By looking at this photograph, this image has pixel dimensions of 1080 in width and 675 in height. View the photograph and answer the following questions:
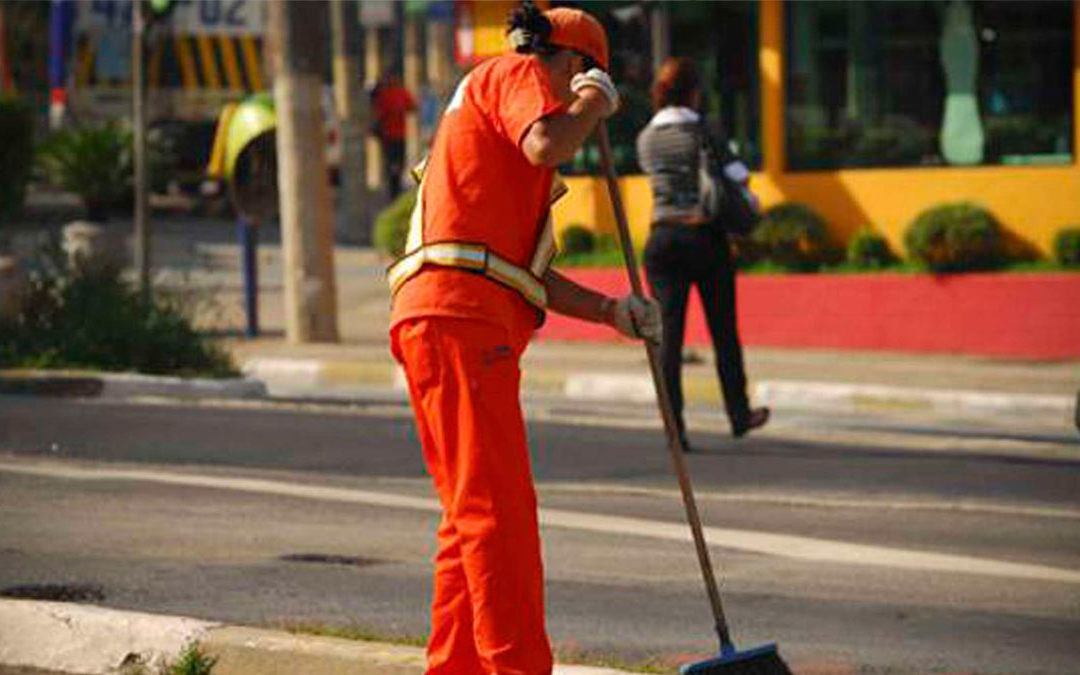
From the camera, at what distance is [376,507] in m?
10.7

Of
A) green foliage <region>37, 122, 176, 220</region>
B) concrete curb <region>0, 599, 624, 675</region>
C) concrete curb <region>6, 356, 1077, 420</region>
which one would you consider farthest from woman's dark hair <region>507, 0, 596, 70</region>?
green foliage <region>37, 122, 176, 220</region>

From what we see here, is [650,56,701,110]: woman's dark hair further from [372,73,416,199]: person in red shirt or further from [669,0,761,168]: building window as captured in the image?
[372,73,416,199]: person in red shirt

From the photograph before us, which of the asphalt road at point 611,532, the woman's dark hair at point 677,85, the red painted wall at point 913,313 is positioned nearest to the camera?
the asphalt road at point 611,532

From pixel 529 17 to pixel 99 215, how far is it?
20.7m

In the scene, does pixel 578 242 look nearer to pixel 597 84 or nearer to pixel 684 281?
pixel 684 281

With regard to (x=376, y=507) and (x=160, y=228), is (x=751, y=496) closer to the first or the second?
(x=376, y=507)

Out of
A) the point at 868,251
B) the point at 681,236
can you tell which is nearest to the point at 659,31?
the point at 868,251

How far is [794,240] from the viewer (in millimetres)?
19625

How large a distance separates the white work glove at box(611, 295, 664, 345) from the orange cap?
0.59 metres

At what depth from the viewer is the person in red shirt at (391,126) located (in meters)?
36.0

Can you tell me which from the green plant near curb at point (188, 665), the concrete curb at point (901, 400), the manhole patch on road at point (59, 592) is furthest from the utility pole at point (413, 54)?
the green plant near curb at point (188, 665)

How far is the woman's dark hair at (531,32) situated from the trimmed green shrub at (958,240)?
12.7 metres

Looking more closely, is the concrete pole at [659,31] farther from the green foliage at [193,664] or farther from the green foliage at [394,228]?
the green foliage at [193,664]

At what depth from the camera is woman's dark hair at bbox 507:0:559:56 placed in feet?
20.8
